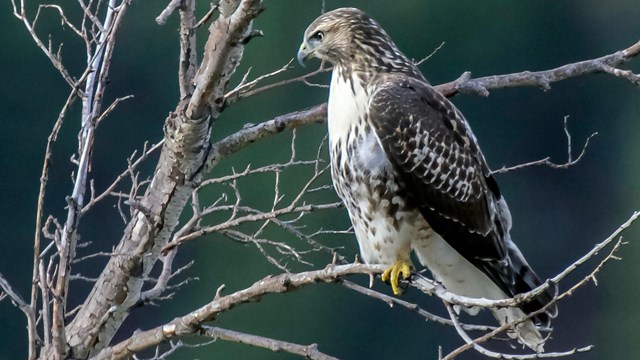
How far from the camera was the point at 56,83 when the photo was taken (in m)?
22.6

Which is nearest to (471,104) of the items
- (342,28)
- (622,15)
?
(622,15)

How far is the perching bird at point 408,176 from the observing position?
20.4 feet

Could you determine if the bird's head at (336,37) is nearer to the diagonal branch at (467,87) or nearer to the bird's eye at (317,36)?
the bird's eye at (317,36)

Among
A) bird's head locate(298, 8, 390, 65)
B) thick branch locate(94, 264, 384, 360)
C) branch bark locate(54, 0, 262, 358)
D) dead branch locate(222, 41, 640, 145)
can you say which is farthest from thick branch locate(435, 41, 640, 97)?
thick branch locate(94, 264, 384, 360)

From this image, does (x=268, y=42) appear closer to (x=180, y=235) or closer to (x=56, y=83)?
(x=56, y=83)

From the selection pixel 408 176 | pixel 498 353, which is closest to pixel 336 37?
pixel 408 176

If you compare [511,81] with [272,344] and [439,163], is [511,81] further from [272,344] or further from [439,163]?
[272,344]

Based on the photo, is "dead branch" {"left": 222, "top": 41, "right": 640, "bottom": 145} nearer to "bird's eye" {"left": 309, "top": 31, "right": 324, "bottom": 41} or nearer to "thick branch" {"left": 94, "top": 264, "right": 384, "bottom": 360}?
"bird's eye" {"left": 309, "top": 31, "right": 324, "bottom": 41}

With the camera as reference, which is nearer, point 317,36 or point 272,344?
point 272,344

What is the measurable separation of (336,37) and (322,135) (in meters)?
12.2

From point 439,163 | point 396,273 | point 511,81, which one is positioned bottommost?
point 396,273

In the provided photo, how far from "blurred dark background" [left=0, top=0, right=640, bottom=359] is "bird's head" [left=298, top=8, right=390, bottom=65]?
10.4 metres

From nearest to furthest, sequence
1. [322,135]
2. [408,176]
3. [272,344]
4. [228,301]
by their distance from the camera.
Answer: [272,344] < [228,301] < [408,176] < [322,135]

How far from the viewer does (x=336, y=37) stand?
6.55 meters
